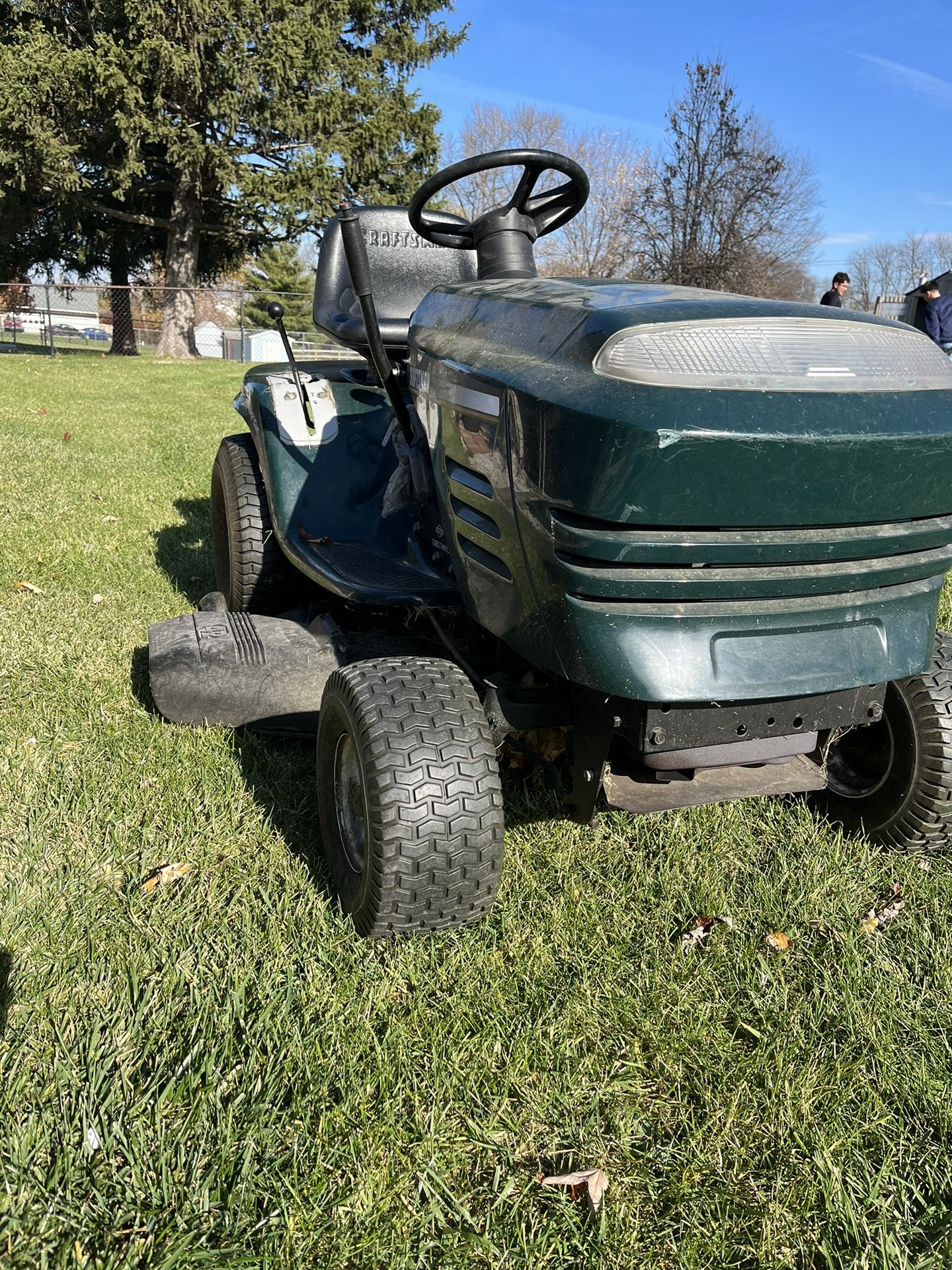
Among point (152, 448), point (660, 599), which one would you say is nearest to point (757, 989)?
point (660, 599)

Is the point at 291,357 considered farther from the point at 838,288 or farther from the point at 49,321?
the point at 49,321

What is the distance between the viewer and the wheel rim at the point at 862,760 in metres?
2.43

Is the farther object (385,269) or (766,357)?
(385,269)

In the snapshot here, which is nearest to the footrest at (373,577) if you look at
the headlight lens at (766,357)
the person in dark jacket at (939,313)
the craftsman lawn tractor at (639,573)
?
the craftsman lawn tractor at (639,573)

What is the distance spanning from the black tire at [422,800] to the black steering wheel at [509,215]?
124 cm

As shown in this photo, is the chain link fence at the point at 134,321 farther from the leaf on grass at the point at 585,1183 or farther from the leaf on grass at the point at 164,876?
the leaf on grass at the point at 585,1183

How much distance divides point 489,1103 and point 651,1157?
0.91 ft

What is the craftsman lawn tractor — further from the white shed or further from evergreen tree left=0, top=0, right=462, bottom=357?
the white shed

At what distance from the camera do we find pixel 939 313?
9.77 m

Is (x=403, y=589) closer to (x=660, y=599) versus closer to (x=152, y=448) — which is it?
(x=660, y=599)

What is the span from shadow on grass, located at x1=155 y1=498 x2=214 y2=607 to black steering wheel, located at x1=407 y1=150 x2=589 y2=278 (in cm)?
198

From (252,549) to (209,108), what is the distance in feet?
70.2

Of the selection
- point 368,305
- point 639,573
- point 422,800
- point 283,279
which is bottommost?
point 422,800

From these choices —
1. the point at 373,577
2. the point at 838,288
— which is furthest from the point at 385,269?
the point at 838,288
